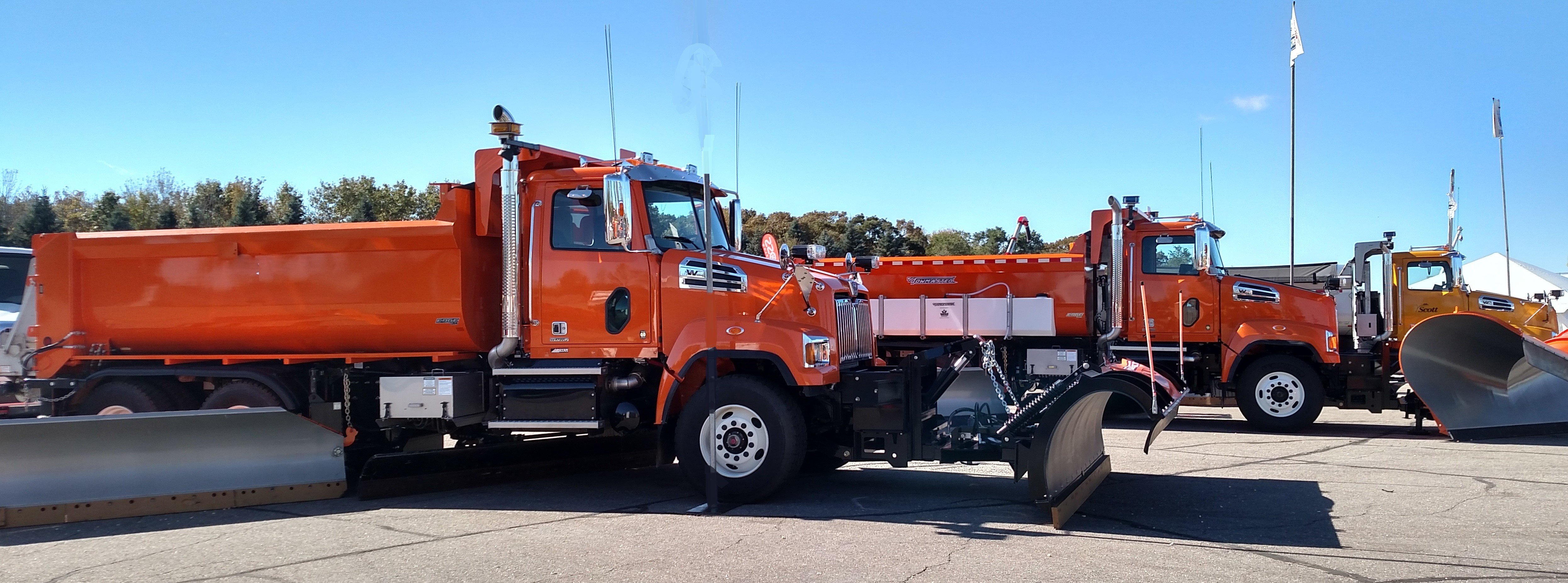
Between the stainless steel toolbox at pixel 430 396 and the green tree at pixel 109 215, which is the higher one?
the green tree at pixel 109 215

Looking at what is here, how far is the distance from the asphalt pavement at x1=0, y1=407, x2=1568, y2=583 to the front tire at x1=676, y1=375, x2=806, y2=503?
272 mm

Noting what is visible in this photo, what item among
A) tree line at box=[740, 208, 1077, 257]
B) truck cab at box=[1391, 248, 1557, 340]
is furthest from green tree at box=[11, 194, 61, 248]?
truck cab at box=[1391, 248, 1557, 340]

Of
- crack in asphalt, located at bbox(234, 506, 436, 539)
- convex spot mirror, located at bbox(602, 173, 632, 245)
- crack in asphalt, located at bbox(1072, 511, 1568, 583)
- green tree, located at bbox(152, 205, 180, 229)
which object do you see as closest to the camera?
crack in asphalt, located at bbox(1072, 511, 1568, 583)

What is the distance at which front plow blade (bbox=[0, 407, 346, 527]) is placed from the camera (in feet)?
23.6

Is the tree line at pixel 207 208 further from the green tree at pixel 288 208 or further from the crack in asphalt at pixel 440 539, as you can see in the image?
the crack in asphalt at pixel 440 539

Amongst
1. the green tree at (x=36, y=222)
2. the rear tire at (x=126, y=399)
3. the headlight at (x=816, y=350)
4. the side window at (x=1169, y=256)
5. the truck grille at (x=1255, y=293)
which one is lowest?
the rear tire at (x=126, y=399)

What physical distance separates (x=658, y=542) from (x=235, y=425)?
3.85 meters

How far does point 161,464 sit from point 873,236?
25.8 m

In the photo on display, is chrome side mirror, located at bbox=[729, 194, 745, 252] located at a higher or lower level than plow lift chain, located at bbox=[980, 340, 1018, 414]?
higher

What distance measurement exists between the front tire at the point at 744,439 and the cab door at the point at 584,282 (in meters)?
0.87

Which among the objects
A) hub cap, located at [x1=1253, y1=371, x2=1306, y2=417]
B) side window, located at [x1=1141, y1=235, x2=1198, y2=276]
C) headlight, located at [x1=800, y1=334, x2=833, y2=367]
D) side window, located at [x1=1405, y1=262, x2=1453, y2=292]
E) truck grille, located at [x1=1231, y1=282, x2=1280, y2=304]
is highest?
side window, located at [x1=1141, y1=235, x2=1198, y2=276]

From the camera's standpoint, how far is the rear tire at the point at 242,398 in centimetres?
883

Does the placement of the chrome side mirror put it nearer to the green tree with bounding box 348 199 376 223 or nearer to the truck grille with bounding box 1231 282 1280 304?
the truck grille with bounding box 1231 282 1280 304

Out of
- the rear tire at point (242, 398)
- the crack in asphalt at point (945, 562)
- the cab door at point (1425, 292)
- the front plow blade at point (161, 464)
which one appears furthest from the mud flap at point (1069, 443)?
the cab door at point (1425, 292)
